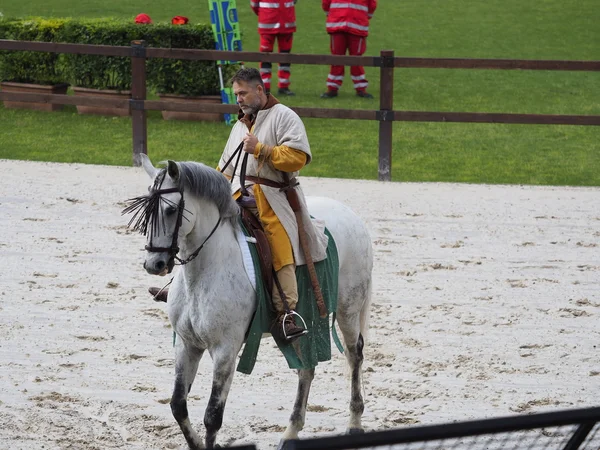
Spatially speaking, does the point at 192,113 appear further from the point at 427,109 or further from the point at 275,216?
the point at 275,216

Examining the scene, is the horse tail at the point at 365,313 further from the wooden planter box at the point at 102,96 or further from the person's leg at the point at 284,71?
the person's leg at the point at 284,71

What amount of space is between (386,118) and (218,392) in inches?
280

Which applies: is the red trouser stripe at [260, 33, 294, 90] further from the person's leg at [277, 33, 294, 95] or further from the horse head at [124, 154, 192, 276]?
the horse head at [124, 154, 192, 276]

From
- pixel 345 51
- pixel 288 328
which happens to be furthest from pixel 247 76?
pixel 345 51

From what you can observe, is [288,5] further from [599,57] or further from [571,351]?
[571,351]

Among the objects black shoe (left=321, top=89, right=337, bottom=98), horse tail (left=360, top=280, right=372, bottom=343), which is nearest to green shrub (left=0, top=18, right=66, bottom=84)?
black shoe (left=321, top=89, right=337, bottom=98)

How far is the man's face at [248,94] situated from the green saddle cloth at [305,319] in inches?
23.0

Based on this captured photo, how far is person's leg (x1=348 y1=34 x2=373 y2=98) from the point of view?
49.6 ft

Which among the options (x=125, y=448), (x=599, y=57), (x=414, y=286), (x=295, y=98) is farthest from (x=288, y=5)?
(x=125, y=448)

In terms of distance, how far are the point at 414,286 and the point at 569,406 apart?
2.33m

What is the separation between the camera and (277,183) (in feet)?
15.6

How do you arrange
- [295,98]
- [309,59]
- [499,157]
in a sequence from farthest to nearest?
[295,98], [499,157], [309,59]

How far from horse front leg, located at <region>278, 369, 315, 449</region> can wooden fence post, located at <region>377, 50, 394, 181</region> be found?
635 centimetres

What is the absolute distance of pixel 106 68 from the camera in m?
13.9
